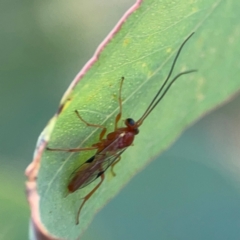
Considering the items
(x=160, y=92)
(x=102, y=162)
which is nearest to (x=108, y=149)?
(x=102, y=162)

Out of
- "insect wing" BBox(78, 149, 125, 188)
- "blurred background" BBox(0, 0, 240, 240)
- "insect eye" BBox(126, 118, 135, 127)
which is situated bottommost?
"blurred background" BBox(0, 0, 240, 240)

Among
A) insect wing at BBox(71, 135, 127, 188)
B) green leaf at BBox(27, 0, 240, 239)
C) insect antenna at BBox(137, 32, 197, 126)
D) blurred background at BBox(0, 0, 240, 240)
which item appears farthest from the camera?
blurred background at BBox(0, 0, 240, 240)

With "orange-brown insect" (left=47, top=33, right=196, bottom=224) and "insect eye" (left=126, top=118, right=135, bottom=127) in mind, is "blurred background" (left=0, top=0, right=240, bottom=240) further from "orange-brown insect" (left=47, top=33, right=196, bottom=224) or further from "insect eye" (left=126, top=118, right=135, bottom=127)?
"insect eye" (left=126, top=118, right=135, bottom=127)

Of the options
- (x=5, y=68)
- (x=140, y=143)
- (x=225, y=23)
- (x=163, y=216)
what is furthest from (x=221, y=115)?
(x=225, y=23)

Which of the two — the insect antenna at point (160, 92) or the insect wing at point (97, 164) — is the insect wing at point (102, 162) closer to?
the insect wing at point (97, 164)

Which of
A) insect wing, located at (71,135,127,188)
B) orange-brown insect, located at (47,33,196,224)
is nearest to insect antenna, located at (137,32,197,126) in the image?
orange-brown insect, located at (47,33,196,224)

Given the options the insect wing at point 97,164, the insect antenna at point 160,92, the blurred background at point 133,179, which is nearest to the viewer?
the insect antenna at point 160,92

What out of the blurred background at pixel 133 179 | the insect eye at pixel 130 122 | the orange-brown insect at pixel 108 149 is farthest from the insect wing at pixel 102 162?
the blurred background at pixel 133 179
